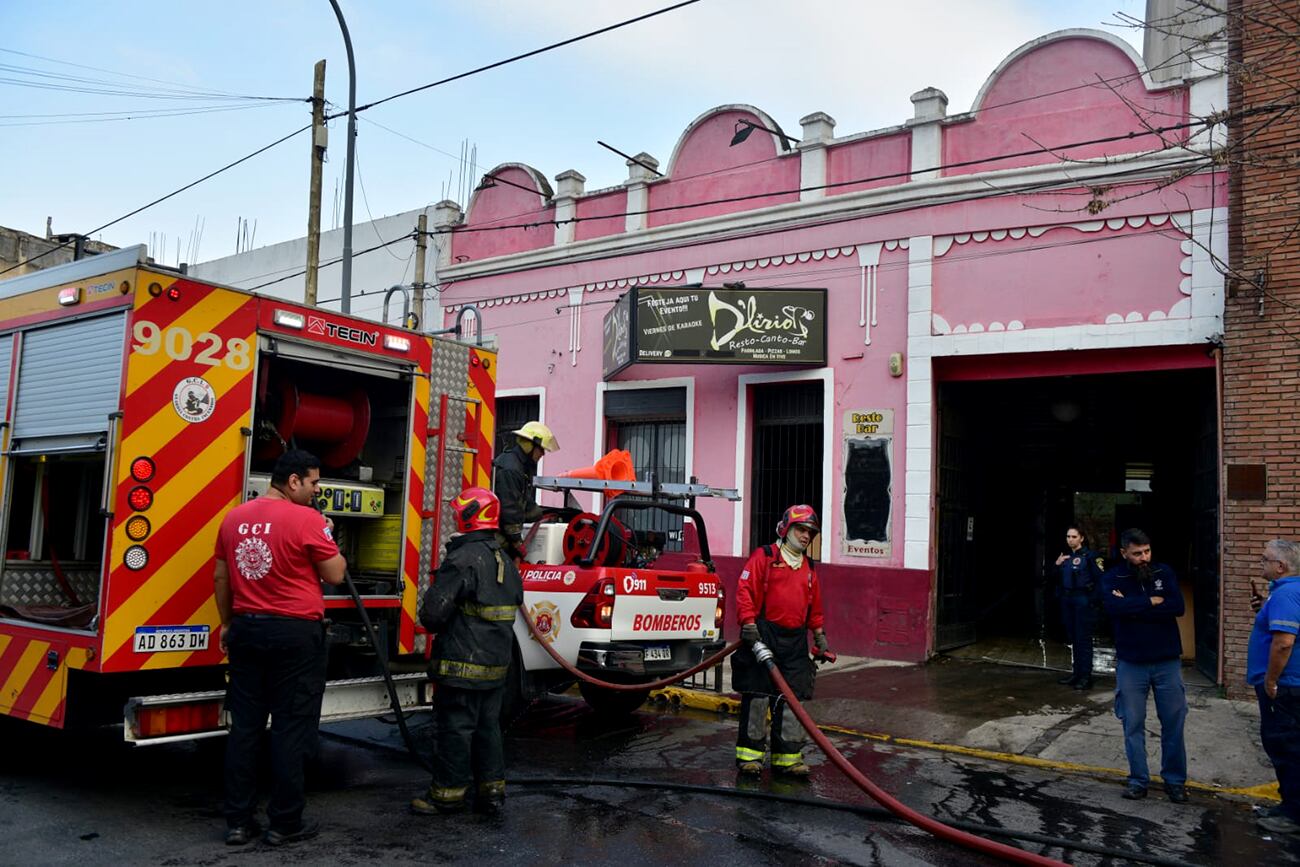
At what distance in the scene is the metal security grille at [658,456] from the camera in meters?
14.4

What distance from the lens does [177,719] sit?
211 inches

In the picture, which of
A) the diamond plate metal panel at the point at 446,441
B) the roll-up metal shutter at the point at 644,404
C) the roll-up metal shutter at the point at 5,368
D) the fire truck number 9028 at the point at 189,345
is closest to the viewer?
the fire truck number 9028 at the point at 189,345

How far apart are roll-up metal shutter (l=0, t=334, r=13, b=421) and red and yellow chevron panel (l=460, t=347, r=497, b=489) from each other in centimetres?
286

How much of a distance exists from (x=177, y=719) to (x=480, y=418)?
294cm

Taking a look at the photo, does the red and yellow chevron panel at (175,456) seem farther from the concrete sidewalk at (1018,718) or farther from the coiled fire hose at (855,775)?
the concrete sidewalk at (1018,718)

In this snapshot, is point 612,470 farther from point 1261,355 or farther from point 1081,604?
point 1261,355

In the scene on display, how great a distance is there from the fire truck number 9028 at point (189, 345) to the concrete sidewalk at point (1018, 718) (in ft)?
18.0

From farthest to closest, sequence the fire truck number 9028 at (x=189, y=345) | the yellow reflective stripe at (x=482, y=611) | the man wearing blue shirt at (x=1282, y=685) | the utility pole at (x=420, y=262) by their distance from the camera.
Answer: the utility pole at (x=420, y=262)
the man wearing blue shirt at (x=1282, y=685)
the yellow reflective stripe at (x=482, y=611)
the fire truck number 9028 at (x=189, y=345)

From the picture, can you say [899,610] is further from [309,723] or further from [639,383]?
[309,723]

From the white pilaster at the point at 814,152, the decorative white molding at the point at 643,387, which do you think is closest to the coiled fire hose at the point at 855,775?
the decorative white molding at the point at 643,387

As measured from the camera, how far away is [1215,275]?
10266mm

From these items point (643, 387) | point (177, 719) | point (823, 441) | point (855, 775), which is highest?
point (643, 387)

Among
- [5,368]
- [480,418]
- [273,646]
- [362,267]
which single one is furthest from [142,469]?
[362,267]

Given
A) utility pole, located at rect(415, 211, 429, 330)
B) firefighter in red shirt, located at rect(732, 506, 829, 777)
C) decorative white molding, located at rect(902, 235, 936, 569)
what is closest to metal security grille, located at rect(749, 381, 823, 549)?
decorative white molding, located at rect(902, 235, 936, 569)
